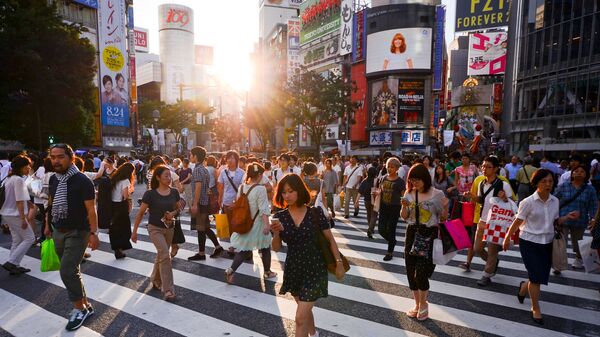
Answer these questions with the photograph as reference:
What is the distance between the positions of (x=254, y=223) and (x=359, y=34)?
143 feet

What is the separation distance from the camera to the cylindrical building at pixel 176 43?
4840 inches

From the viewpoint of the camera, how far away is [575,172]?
571 cm

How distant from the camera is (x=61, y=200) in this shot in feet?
12.9

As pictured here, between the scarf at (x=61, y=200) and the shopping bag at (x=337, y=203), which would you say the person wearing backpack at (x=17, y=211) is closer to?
the scarf at (x=61, y=200)

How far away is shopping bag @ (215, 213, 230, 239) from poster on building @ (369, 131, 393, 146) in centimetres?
3878

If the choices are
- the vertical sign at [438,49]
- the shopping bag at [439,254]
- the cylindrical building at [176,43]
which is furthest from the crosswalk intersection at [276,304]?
the cylindrical building at [176,43]

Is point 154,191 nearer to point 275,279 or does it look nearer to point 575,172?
point 275,279

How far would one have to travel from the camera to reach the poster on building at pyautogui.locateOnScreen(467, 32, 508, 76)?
50.3 metres

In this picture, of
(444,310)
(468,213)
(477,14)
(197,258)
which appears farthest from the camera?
(477,14)

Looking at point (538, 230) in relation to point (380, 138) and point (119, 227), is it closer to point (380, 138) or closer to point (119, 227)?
point (119, 227)

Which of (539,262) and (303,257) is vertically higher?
(303,257)

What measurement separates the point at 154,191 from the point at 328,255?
2.68 m

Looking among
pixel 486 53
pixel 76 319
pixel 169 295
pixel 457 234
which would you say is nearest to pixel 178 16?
pixel 486 53

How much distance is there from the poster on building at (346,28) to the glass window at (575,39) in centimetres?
2395
